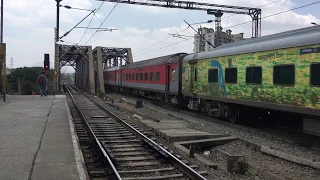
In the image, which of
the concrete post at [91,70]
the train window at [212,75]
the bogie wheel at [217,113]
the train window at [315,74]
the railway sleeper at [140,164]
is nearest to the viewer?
the railway sleeper at [140,164]

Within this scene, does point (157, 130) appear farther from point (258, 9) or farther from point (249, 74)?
point (258, 9)

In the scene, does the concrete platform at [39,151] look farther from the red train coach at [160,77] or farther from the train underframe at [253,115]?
the red train coach at [160,77]

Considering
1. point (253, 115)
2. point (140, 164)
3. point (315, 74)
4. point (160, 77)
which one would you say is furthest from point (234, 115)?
point (160, 77)

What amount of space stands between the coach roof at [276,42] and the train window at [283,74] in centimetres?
62

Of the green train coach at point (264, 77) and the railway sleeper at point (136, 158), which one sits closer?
the railway sleeper at point (136, 158)

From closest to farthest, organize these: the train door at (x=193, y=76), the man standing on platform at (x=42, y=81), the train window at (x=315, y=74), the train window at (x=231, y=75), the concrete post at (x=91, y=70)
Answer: the train window at (x=315, y=74)
the train window at (x=231, y=75)
the train door at (x=193, y=76)
the man standing on platform at (x=42, y=81)
the concrete post at (x=91, y=70)

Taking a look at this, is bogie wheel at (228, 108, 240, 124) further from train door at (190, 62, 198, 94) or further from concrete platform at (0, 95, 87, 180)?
concrete platform at (0, 95, 87, 180)

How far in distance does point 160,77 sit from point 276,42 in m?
13.1

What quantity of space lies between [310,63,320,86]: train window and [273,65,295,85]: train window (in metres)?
0.75

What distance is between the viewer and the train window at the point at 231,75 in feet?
43.7

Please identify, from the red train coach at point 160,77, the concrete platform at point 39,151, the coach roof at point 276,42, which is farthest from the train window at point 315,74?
the red train coach at point 160,77

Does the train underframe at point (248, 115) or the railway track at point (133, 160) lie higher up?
the train underframe at point (248, 115)

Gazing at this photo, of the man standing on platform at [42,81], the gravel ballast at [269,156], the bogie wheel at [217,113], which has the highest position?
the man standing on platform at [42,81]

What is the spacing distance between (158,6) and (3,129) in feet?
73.7
